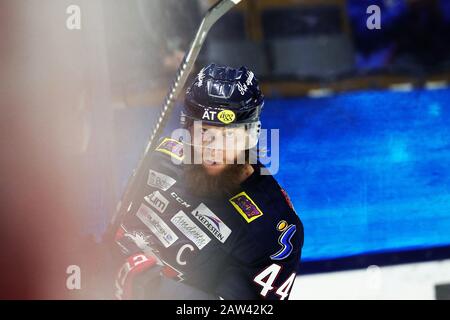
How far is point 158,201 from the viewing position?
2.50 meters

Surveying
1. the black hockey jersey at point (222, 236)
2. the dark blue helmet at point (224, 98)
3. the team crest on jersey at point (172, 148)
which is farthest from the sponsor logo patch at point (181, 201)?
the dark blue helmet at point (224, 98)

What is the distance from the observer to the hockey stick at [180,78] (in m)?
2.31

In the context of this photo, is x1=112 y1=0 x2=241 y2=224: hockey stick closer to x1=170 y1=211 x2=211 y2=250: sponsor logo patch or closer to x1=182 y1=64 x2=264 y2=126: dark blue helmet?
x1=182 y1=64 x2=264 y2=126: dark blue helmet

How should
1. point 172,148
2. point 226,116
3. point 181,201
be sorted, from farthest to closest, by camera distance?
point 172,148 → point 181,201 → point 226,116

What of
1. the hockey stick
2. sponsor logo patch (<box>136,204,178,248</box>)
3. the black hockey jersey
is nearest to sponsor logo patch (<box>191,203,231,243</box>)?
the black hockey jersey

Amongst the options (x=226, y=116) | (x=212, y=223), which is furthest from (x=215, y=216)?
(x=226, y=116)

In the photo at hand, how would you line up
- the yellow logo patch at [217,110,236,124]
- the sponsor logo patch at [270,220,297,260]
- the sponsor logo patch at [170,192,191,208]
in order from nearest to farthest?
the yellow logo patch at [217,110,236,124], the sponsor logo patch at [270,220,297,260], the sponsor logo patch at [170,192,191,208]

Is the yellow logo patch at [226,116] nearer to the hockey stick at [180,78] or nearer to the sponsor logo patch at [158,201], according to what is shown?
the hockey stick at [180,78]

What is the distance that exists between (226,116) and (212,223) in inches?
14.2

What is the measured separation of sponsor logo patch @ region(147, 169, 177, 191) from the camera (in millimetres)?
2496

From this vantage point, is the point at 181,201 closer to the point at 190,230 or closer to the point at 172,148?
the point at 190,230

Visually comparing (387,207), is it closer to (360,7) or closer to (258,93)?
(258,93)
